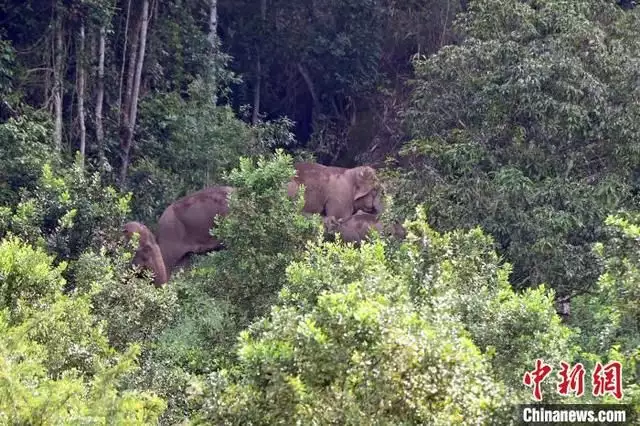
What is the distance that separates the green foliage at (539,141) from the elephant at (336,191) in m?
4.19

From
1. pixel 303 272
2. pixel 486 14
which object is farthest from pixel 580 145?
pixel 303 272

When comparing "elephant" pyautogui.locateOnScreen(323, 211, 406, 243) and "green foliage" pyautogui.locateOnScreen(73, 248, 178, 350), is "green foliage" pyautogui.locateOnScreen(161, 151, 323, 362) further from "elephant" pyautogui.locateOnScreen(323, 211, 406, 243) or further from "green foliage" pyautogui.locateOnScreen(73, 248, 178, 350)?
"elephant" pyautogui.locateOnScreen(323, 211, 406, 243)

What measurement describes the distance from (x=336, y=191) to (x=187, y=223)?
2748mm

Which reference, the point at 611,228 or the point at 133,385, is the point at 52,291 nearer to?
the point at 133,385

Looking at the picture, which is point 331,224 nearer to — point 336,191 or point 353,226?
point 353,226

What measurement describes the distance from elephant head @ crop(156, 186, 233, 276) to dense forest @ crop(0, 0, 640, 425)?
0.46 m

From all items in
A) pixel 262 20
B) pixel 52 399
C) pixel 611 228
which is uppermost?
pixel 262 20

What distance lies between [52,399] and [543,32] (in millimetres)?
8590

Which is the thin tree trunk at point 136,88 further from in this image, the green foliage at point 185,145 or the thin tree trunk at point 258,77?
the thin tree trunk at point 258,77

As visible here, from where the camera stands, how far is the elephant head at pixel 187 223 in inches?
623

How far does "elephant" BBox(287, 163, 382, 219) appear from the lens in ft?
55.9

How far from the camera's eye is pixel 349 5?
70.3 feet

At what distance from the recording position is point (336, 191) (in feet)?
56.2

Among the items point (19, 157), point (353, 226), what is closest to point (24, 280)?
point (19, 157)
